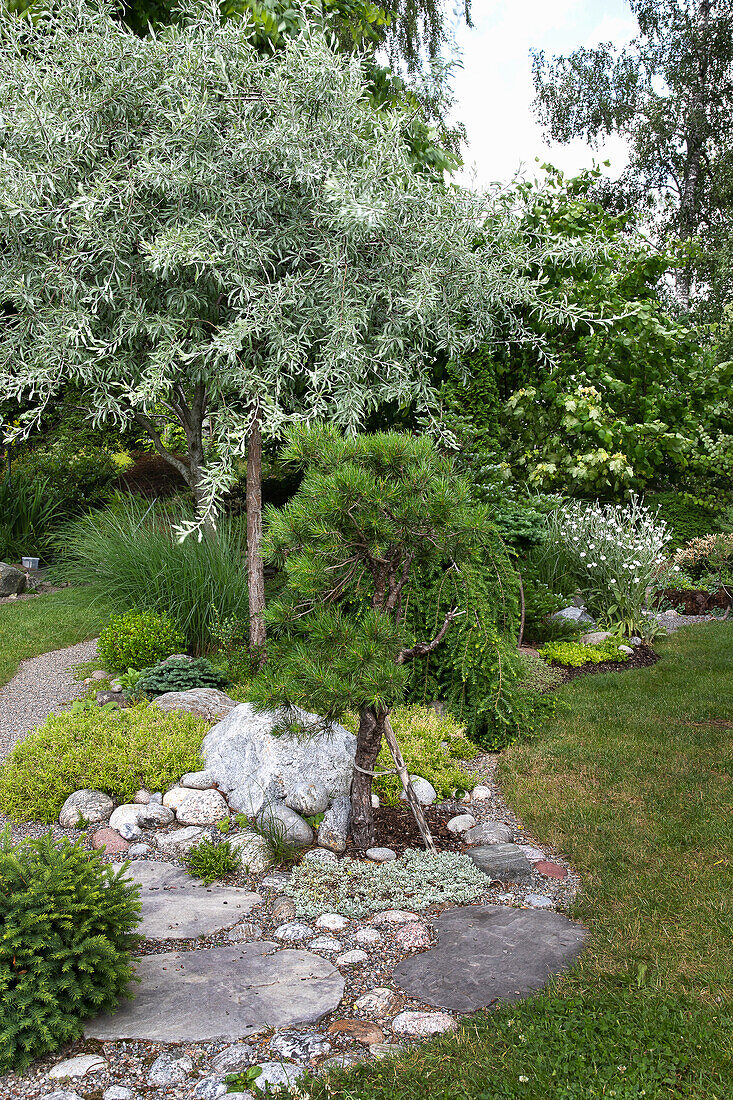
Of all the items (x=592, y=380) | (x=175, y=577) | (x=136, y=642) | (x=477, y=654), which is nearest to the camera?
(x=477, y=654)

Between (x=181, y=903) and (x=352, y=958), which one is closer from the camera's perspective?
(x=352, y=958)

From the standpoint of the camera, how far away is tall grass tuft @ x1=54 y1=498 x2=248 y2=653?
6.16 m

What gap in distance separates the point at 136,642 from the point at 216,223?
2.88 meters

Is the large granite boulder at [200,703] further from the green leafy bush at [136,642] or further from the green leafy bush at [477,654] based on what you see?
the green leafy bush at [477,654]

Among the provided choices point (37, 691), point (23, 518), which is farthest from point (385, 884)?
point (23, 518)

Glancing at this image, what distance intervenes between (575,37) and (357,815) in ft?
55.8

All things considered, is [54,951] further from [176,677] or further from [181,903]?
[176,677]

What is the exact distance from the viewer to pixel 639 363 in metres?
8.40

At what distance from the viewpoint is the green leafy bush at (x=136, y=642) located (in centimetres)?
551

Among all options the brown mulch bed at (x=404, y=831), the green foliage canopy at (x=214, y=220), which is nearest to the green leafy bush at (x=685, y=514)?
the green foliage canopy at (x=214, y=220)

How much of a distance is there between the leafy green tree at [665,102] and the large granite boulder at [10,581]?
12685 mm

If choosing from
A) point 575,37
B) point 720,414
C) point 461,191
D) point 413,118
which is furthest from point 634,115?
point 461,191

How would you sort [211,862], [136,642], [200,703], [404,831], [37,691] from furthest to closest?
[37,691] → [136,642] → [200,703] → [404,831] → [211,862]

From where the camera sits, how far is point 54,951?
2162 mm
